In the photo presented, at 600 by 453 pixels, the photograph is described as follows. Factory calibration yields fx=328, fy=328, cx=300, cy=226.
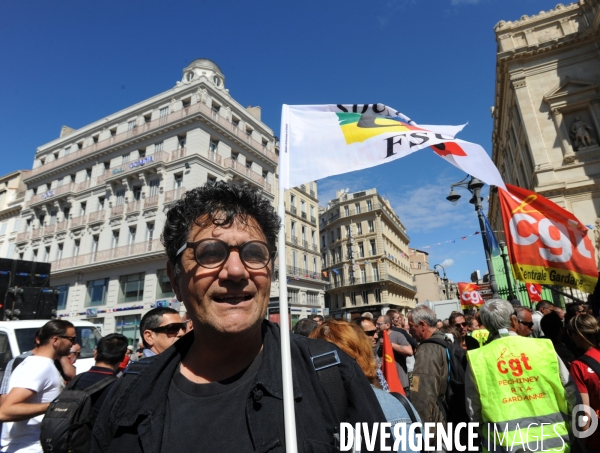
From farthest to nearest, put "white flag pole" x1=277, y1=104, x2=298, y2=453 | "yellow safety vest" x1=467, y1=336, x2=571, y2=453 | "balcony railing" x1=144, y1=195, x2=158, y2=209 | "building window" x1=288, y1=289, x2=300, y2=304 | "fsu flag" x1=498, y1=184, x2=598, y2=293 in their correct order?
"building window" x1=288, y1=289, x2=300, y2=304 → "balcony railing" x1=144, y1=195, x2=158, y2=209 → "fsu flag" x1=498, y1=184, x2=598, y2=293 → "yellow safety vest" x1=467, y1=336, x2=571, y2=453 → "white flag pole" x1=277, y1=104, x2=298, y2=453

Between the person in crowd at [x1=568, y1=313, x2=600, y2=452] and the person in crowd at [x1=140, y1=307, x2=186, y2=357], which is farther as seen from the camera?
the person in crowd at [x1=140, y1=307, x2=186, y2=357]

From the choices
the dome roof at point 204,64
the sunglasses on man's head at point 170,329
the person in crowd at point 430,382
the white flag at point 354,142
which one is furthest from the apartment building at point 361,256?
the white flag at point 354,142

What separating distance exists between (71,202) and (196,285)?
32.8 m

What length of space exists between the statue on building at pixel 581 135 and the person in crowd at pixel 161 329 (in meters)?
19.8

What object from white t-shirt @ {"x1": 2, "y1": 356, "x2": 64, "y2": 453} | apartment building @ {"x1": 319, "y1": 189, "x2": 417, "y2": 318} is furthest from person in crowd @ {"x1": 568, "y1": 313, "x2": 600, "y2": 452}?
apartment building @ {"x1": 319, "y1": 189, "x2": 417, "y2": 318}

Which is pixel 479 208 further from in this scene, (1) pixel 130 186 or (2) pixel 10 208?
(2) pixel 10 208

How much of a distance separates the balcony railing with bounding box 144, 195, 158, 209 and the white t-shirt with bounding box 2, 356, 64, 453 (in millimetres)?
22253

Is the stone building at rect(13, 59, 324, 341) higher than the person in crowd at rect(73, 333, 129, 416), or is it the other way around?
the stone building at rect(13, 59, 324, 341)

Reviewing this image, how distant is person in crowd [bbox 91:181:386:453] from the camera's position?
1195 millimetres

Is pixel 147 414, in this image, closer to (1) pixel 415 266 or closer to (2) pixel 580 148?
(2) pixel 580 148

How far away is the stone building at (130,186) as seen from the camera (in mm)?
22953

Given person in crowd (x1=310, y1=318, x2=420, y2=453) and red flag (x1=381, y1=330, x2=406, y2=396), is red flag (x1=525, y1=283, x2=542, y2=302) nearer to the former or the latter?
red flag (x1=381, y1=330, x2=406, y2=396)

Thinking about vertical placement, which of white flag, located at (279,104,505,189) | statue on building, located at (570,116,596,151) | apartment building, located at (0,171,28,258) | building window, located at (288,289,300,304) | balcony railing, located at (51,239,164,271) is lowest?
white flag, located at (279,104,505,189)

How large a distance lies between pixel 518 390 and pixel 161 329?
3607mm
